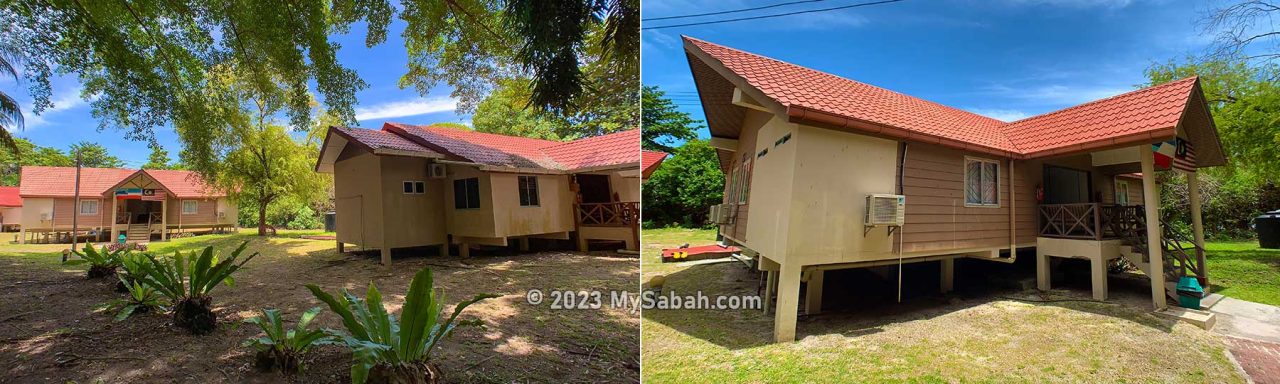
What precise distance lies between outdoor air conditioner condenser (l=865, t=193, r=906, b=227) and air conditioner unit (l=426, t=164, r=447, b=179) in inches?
334

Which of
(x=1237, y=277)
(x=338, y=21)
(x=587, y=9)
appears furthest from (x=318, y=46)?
(x=1237, y=277)

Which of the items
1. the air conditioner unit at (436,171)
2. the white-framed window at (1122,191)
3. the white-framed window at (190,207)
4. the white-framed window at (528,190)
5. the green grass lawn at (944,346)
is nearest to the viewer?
the green grass lawn at (944,346)

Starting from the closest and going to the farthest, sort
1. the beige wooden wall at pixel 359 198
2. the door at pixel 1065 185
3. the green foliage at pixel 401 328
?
the green foliage at pixel 401 328 → the door at pixel 1065 185 → the beige wooden wall at pixel 359 198

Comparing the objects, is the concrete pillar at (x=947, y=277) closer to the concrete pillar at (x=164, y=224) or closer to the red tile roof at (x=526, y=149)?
→ the red tile roof at (x=526, y=149)

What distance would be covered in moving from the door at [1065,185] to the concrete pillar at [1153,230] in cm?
218

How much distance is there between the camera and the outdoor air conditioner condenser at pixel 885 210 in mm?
6094

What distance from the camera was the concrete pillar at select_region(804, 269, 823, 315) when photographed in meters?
7.21

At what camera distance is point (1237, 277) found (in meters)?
9.62

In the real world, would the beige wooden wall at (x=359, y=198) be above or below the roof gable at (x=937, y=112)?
below

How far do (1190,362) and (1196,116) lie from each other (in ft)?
17.3

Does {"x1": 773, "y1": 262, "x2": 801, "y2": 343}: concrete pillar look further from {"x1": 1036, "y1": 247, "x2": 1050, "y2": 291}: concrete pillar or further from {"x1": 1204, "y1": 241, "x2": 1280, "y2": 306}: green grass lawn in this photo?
{"x1": 1204, "y1": 241, "x2": 1280, "y2": 306}: green grass lawn

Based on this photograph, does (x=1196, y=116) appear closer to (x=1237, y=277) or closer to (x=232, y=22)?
(x=1237, y=277)

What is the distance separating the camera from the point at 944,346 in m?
5.31

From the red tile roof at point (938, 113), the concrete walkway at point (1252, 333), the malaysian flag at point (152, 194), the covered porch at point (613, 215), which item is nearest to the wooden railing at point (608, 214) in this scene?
the covered porch at point (613, 215)
